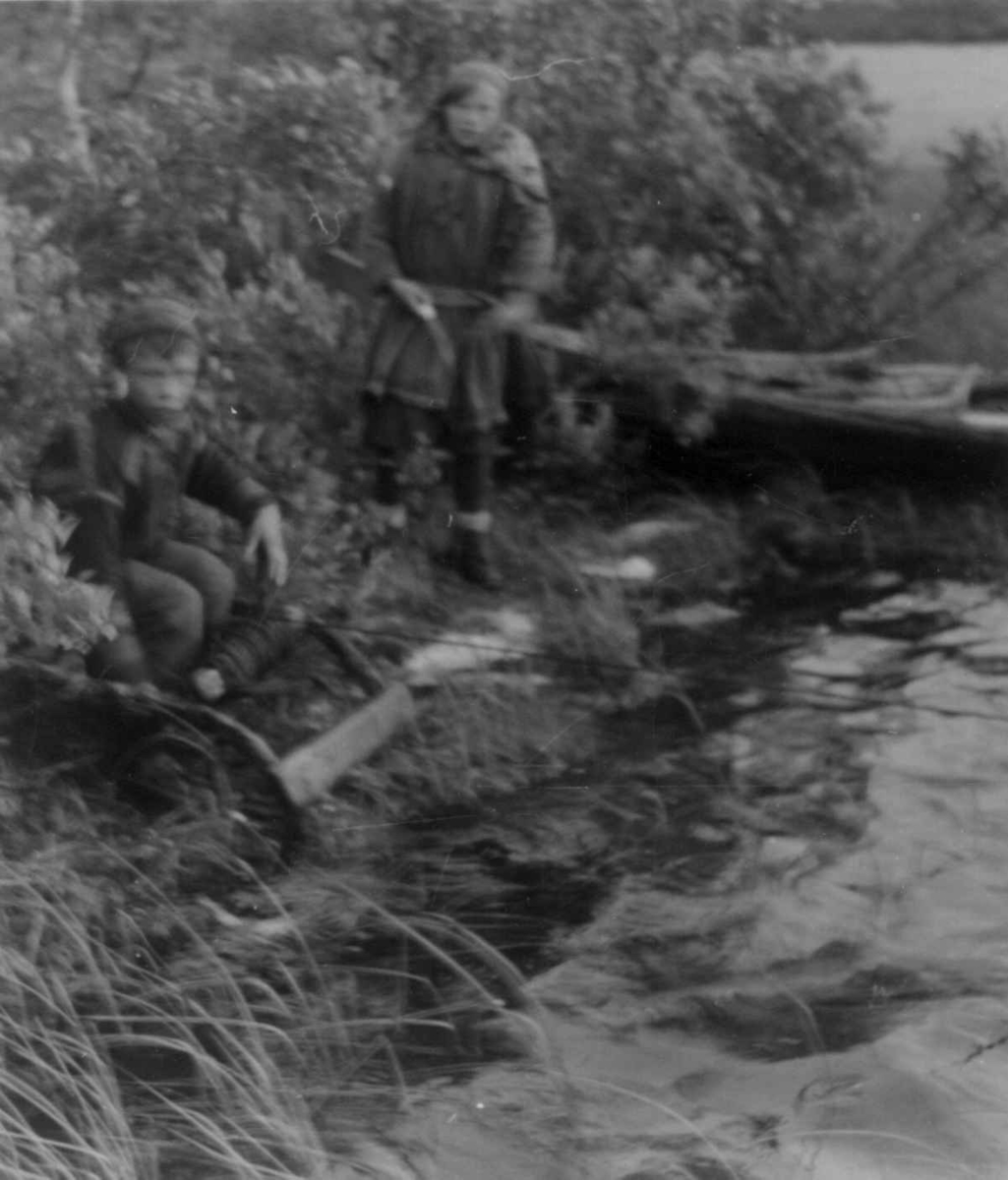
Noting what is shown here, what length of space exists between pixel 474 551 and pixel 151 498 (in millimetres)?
557

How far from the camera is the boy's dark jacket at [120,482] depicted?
267 cm

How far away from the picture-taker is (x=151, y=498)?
2691 millimetres

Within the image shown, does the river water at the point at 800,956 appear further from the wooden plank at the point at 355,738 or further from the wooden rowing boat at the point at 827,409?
the wooden plank at the point at 355,738

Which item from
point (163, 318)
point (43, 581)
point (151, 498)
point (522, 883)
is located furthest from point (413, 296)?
point (522, 883)

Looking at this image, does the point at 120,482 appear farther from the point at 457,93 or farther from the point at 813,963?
the point at 813,963

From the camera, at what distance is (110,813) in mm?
2686

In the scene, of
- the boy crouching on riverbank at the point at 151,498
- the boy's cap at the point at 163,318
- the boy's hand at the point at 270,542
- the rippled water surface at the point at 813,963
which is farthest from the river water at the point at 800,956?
the boy's cap at the point at 163,318

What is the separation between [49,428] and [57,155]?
0.45m

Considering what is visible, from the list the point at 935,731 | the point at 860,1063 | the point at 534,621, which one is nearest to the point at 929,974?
the point at 860,1063

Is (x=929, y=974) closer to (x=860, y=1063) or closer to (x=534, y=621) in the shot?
(x=860, y=1063)

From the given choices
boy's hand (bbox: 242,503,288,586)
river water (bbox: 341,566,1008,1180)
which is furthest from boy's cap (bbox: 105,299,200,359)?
river water (bbox: 341,566,1008,1180)

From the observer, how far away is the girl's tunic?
2539mm

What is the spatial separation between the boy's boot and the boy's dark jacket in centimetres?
→ 40

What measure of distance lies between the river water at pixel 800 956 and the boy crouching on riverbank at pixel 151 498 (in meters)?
0.74
